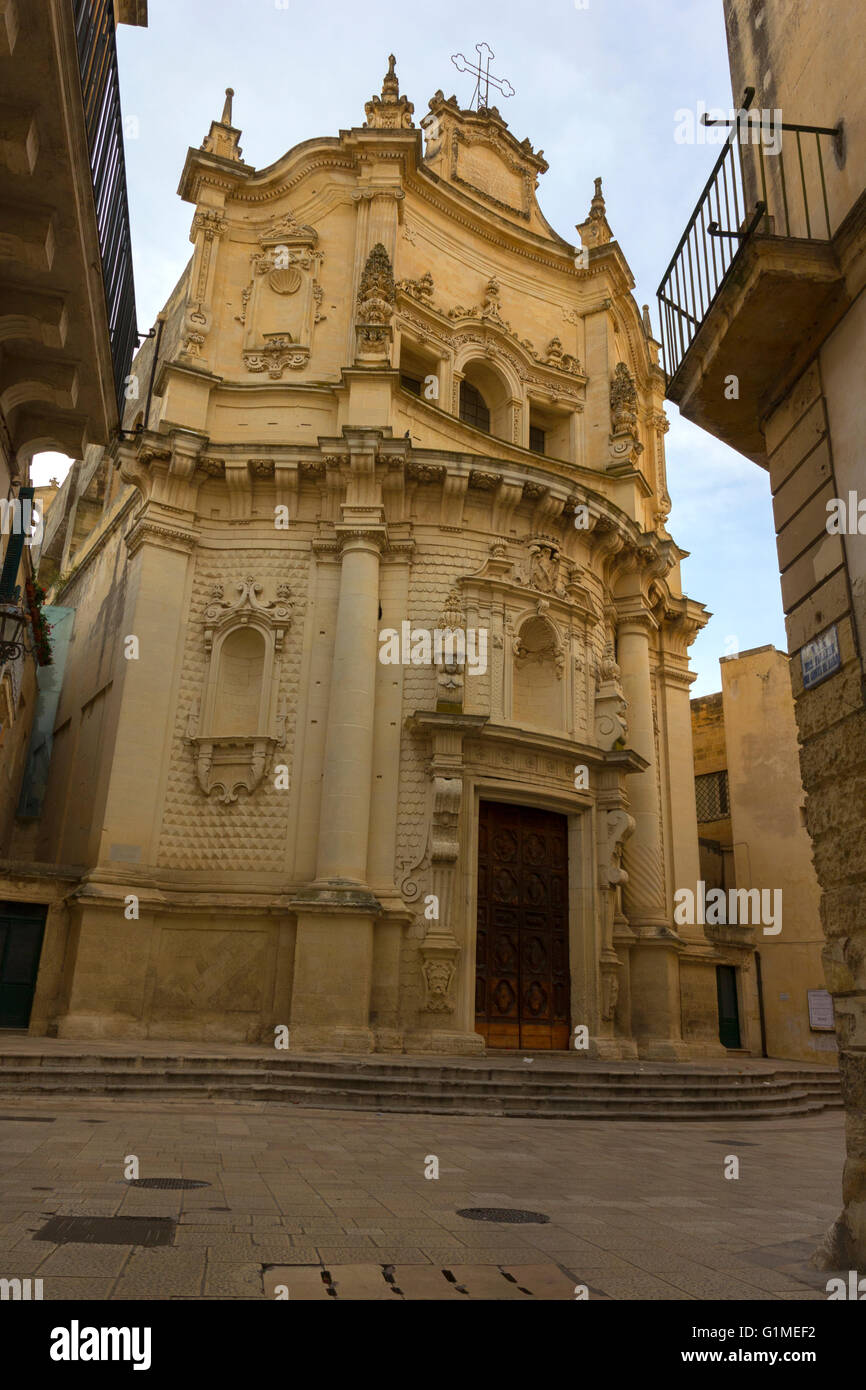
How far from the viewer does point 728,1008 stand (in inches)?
1029

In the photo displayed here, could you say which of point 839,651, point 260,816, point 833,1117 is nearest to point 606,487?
point 260,816

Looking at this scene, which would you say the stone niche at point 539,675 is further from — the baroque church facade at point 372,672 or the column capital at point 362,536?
the column capital at point 362,536

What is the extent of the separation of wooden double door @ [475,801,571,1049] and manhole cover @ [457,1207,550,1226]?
11599 millimetres

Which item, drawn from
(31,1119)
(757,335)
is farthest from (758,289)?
(31,1119)

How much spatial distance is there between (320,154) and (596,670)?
497 inches

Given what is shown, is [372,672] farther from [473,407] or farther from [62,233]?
[62,233]

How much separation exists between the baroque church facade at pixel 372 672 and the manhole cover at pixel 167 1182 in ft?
29.8

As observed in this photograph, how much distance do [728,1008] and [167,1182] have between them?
22.3 meters

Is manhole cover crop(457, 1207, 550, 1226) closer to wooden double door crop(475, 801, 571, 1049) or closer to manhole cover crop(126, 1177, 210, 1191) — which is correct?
manhole cover crop(126, 1177, 210, 1191)

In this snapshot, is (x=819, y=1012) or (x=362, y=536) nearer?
(x=362, y=536)

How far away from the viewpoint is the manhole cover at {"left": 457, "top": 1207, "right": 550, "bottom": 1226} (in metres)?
5.96

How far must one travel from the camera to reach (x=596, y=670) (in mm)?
20609
